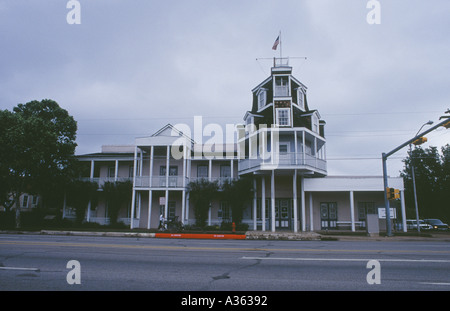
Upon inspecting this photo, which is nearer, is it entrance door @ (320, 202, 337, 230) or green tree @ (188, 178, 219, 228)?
green tree @ (188, 178, 219, 228)

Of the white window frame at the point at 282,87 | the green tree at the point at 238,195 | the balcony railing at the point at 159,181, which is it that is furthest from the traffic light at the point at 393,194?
the balcony railing at the point at 159,181

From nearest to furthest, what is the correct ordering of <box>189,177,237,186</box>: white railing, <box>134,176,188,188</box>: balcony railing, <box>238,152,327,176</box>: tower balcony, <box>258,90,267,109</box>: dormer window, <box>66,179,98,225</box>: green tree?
<box>238,152,327,176</box>: tower balcony, <box>134,176,188,188</box>: balcony railing, <box>189,177,237,186</box>: white railing, <box>258,90,267,109</box>: dormer window, <box>66,179,98,225</box>: green tree

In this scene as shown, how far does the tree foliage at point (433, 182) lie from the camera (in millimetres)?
44188

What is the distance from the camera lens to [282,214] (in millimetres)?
27141

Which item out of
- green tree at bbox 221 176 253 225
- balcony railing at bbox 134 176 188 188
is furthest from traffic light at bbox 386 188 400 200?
balcony railing at bbox 134 176 188 188

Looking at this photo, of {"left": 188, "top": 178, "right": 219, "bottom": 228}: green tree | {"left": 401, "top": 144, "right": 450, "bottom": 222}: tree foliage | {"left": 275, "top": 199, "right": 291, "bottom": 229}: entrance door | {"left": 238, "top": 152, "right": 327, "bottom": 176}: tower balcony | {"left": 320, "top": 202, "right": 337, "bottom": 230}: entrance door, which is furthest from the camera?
{"left": 401, "top": 144, "right": 450, "bottom": 222}: tree foliage

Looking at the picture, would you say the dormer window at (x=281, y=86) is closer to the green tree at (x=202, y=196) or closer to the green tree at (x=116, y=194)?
the green tree at (x=202, y=196)

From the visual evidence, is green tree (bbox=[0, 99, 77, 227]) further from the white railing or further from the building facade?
the white railing

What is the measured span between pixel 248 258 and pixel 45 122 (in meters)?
24.3

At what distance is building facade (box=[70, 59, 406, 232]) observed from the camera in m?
25.2

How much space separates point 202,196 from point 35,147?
14617mm

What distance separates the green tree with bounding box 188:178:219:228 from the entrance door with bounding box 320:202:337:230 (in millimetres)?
10143

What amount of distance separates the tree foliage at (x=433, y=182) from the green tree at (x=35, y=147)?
150 feet

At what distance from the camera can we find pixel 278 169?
24.2 meters
